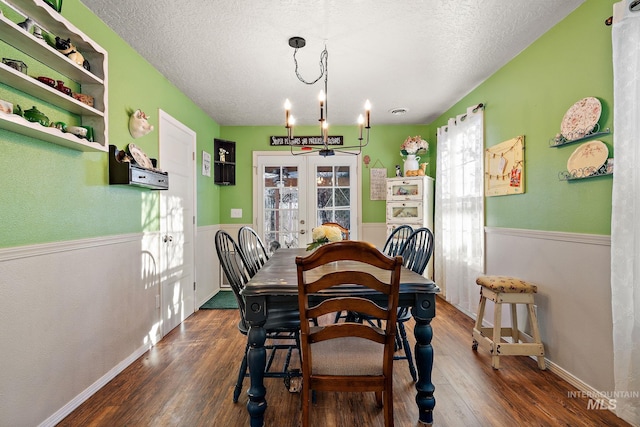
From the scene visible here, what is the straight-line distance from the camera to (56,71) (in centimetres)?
187

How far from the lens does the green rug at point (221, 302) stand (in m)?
4.04

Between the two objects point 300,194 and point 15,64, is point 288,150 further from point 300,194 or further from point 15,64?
point 15,64

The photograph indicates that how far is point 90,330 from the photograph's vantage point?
2.08m

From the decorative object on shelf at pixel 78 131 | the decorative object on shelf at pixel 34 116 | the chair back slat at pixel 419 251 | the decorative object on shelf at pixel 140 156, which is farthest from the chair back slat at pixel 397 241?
the decorative object on shelf at pixel 34 116

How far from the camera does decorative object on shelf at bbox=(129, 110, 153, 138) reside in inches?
101

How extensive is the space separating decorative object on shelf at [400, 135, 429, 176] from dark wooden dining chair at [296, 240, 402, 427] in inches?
135

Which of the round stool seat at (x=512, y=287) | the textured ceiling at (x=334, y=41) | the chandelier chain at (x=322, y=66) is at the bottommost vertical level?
the round stool seat at (x=512, y=287)

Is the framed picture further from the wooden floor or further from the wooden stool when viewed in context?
the wooden stool

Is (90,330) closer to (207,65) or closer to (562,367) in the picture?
(207,65)

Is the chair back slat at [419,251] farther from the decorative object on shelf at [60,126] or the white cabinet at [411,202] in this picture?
the decorative object on shelf at [60,126]

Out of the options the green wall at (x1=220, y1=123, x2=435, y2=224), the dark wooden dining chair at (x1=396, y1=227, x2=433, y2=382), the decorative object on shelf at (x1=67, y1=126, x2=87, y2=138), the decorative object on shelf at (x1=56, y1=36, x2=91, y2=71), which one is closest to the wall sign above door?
the green wall at (x1=220, y1=123, x2=435, y2=224)

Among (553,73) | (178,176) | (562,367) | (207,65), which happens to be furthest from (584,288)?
(178,176)

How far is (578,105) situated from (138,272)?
11.4 ft

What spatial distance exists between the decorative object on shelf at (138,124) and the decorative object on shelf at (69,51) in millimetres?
633
